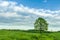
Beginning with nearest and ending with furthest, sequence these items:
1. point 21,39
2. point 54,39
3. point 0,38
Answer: point 0,38
point 21,39
point 54,39

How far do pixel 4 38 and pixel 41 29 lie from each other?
144 feet

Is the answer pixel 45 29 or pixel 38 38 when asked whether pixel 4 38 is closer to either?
pixel 38 38

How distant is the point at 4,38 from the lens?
5903 cm

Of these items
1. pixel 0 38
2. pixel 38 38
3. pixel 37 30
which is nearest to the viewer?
pixel 0 38

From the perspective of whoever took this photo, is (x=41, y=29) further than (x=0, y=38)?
Yes

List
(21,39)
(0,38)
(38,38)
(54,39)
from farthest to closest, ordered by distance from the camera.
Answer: (54,39), (38,38), (21,39), (0,38)

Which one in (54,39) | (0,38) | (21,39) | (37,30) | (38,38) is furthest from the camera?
(37,30)

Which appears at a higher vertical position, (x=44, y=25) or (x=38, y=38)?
(x=44, y=25)

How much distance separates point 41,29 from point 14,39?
1578 inches

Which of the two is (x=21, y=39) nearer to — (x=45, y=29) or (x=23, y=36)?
(x=23, y=36)

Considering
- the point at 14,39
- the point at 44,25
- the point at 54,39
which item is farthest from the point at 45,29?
the point at 14,39

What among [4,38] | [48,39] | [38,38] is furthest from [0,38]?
[48,39]

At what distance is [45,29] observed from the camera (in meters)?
101

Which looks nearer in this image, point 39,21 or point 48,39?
point 48,39
